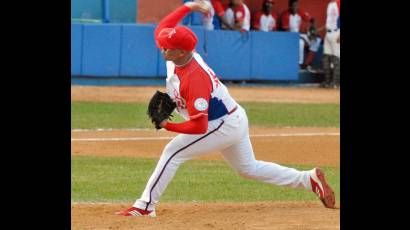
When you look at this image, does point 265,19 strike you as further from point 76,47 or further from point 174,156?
point 174,156

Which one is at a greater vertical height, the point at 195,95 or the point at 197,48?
the point at 195,95

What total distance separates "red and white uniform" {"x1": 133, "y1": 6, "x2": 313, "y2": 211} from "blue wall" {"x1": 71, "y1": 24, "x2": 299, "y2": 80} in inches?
500

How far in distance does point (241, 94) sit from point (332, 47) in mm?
3433

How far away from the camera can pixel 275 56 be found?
74.8ft

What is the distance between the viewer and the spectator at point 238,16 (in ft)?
73.1

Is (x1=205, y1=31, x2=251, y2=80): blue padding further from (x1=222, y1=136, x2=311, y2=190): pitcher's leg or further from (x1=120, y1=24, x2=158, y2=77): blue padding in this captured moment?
(x1=222, y1=136, x2=311, y2=190): pitcher's leg

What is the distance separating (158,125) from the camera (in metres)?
7.23

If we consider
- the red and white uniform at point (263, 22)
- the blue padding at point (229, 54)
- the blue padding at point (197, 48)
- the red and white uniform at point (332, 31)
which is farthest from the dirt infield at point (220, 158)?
the red and white uniform at point (263, 22)

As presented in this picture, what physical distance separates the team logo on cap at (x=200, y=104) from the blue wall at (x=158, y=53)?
13.2 meters

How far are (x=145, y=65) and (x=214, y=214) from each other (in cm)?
1364

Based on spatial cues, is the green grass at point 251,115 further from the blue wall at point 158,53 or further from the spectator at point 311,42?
the spectator at point 311,42

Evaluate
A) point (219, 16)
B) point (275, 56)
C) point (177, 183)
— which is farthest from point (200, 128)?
point (275, 56)
